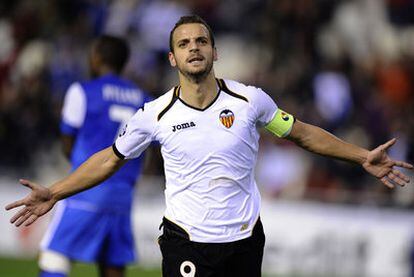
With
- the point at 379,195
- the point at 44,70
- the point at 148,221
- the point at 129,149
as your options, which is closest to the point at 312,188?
the point at 379,195

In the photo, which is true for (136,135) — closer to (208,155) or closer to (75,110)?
(208,155)

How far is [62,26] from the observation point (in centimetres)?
1842

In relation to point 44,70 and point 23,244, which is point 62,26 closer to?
point 44,70

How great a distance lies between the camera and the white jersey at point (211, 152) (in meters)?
6.61

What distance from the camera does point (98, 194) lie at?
29.2 ft

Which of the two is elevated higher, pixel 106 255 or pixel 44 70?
pixel 44 70

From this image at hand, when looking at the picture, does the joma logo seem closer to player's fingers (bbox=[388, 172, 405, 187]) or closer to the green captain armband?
the green captain armband

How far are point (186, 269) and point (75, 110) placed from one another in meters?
2.70

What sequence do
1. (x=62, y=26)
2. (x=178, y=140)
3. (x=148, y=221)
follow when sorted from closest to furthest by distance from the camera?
(x=178, y=140) → (x=148, y=221) → (x=62, y=26)

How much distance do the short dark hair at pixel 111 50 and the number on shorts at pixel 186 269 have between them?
2.94 meters

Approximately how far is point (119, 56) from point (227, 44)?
921 centimetres

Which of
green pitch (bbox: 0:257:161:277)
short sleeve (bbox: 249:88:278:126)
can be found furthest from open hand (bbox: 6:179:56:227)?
green pitch (bbox: 0:257:161:277)

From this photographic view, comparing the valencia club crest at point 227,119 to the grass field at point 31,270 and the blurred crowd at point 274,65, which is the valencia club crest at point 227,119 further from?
the blurred crowd at point 274,65

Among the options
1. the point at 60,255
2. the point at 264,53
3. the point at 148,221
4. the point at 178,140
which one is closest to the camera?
the point at 178,140
